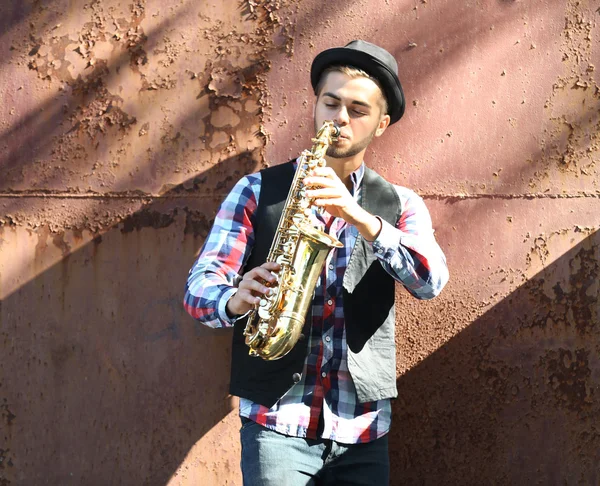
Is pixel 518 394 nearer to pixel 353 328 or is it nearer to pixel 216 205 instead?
pixel 353 328

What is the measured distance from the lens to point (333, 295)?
2752 millimetres

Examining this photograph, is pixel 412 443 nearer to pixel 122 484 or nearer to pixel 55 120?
pixel 122 484

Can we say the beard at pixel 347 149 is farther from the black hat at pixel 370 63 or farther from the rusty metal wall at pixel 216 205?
the rusty metal wall at pixel 216 205

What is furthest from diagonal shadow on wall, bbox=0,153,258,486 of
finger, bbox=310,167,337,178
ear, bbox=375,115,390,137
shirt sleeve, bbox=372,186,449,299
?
shirt sleeve, bbox=372,186,449,299

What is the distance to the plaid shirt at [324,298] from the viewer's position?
260cm

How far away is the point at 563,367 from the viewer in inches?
127

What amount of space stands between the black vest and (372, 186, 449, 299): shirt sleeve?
4.8 inches

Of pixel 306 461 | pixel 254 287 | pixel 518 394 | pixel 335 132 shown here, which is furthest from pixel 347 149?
pixel 518 394

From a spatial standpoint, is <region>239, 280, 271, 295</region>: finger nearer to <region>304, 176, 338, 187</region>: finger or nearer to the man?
the man

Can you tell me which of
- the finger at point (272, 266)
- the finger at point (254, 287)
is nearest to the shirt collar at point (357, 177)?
the finger at point (272, 266)

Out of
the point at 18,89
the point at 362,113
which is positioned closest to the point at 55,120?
the point at 18,89

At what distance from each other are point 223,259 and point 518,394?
4.99ft

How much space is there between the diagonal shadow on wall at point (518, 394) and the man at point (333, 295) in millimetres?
560

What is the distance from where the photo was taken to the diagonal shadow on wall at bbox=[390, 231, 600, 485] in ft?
10.6
